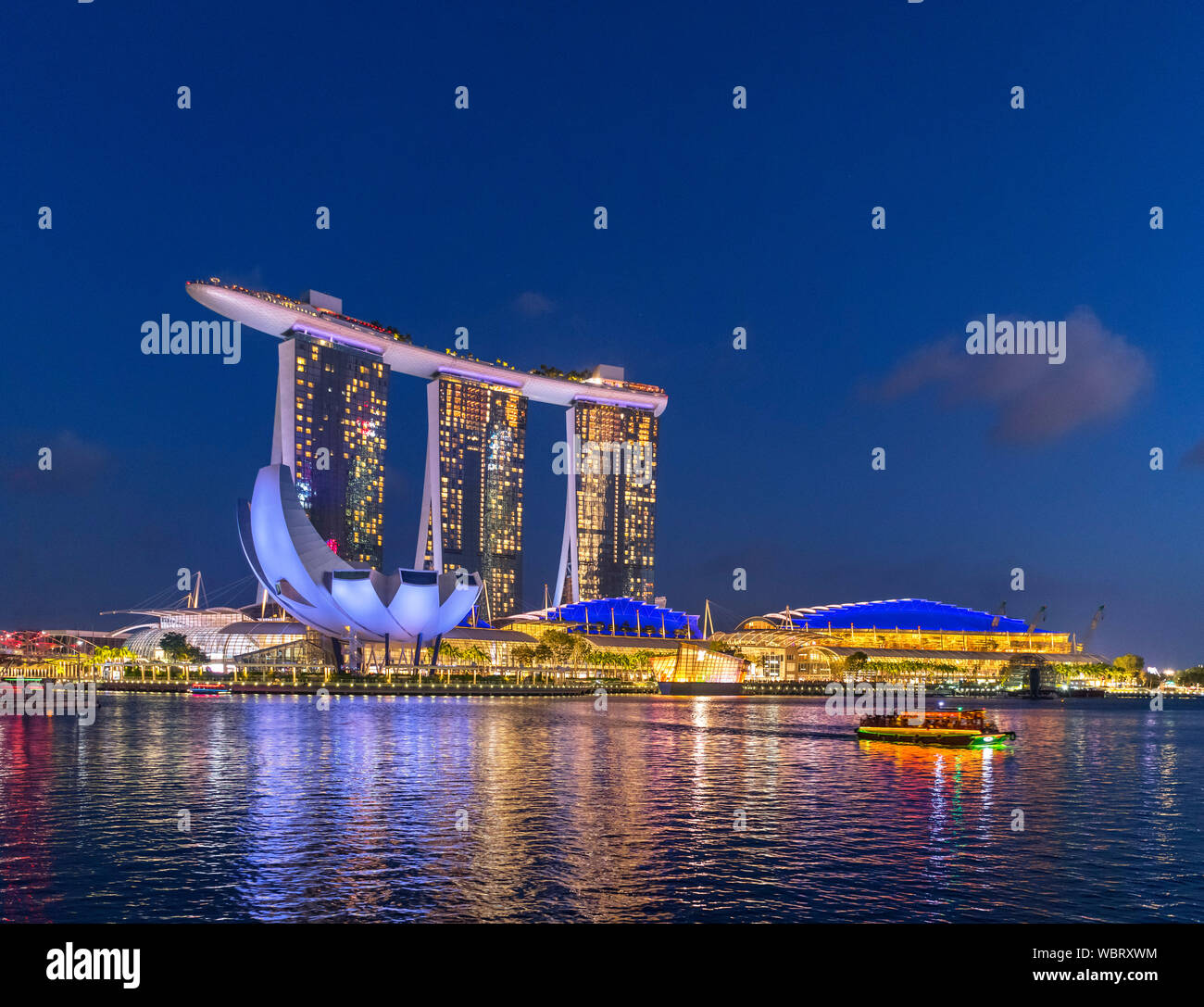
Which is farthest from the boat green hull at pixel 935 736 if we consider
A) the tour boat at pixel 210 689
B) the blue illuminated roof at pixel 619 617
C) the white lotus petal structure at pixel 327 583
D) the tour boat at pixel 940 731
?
the blue illuminated roof at pixel 619 617

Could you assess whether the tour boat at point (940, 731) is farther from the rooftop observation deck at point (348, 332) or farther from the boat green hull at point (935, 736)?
the rooftop observation deck at point (348, 332)

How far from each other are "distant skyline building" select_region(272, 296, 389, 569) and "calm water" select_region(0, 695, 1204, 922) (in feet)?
368

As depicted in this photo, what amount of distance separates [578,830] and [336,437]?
481 feet

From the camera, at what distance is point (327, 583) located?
10412 centimetres

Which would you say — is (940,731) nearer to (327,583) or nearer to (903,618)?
(327,583)

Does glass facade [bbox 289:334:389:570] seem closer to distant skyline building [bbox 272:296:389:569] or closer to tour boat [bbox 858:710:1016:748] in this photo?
distant skyline building [bbox 272:296:389:569]

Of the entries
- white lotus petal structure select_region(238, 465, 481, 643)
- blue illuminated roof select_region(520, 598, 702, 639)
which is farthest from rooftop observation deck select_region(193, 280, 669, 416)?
white lotus petal structure select_region(238, 465, 481, 643)

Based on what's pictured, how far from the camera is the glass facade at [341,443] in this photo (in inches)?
6255

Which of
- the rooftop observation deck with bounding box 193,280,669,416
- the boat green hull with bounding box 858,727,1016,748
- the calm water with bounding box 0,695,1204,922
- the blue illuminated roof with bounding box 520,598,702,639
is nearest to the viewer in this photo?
the calm water with bounding box 0,695,1204,922

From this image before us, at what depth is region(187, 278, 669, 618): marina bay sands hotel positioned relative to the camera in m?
159

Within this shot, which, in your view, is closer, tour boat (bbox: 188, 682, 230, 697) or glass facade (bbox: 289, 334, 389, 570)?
tour boat (bbox: 188, 682, 230, 697)

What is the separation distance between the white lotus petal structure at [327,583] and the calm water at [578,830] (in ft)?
174

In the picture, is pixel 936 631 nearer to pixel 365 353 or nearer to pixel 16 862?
pixel 365 353
